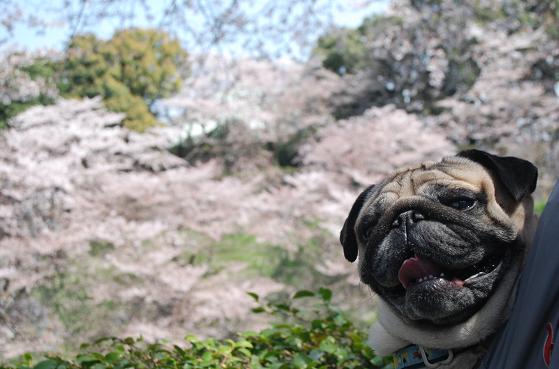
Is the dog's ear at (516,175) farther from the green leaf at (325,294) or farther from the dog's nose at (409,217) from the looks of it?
the green leaf at (325,294)

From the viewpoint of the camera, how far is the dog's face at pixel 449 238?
190 centimetres

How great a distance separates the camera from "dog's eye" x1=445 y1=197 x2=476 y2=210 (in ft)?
6.55

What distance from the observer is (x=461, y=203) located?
6.61 feet

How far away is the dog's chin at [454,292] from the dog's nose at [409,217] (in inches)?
7.5

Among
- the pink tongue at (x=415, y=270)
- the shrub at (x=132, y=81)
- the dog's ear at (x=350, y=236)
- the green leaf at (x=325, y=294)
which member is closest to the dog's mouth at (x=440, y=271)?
the pink tongue at (x=415, y=270)

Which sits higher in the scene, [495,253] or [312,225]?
[495,253]

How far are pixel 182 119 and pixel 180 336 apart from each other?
7244 millimetres

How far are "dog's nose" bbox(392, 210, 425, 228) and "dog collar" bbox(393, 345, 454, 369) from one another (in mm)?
443

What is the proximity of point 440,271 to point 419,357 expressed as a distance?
0.34 m

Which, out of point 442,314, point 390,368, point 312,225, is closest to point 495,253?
point 442,314

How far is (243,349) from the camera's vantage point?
255 centimetres

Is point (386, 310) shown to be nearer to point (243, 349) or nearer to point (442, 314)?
point (442, 314)

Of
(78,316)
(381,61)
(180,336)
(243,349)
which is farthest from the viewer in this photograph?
(381,61)

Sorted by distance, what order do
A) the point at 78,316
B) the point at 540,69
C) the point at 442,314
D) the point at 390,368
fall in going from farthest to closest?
the point at 540,69 → the point at 78,316 → the point at 390,368 → the point at 442,314
